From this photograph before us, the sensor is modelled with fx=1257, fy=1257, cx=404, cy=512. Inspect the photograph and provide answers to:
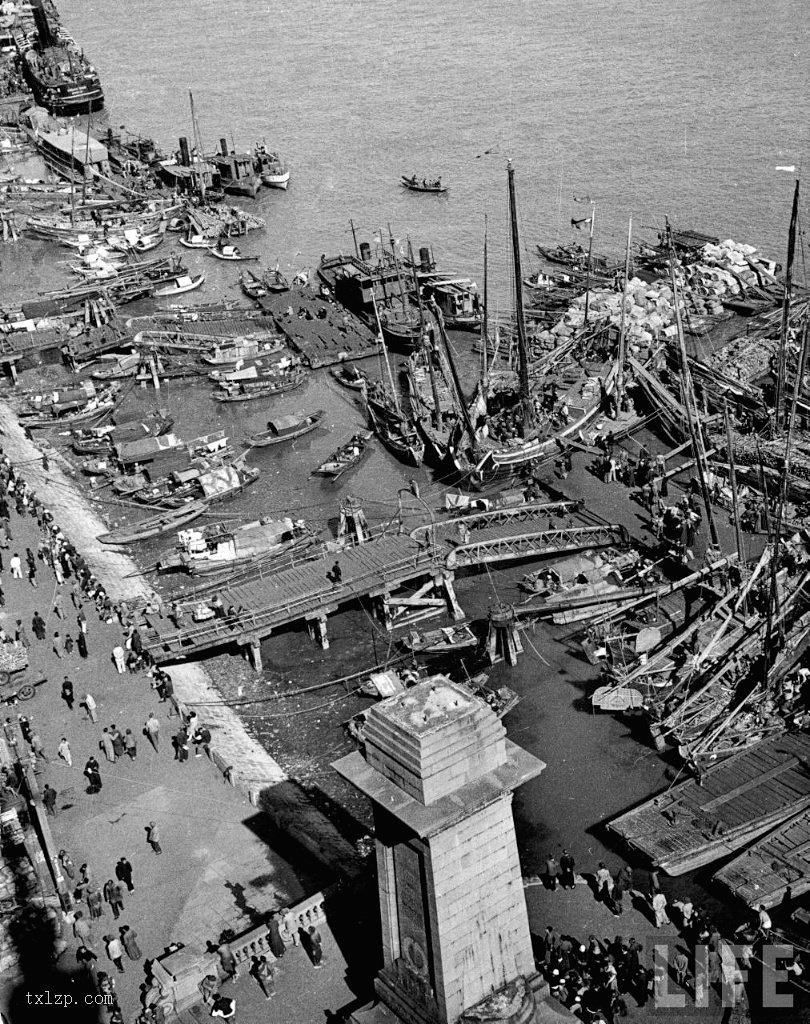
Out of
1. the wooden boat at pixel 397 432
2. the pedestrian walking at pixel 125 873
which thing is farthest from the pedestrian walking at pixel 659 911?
the wooden boat at pixel 397 432

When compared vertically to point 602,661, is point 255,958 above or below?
above

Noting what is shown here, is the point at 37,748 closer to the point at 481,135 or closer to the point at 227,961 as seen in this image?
the point at 227,961

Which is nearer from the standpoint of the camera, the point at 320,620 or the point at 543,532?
the point at 320,620

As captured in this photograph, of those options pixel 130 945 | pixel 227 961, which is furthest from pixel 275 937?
pixel 130 945

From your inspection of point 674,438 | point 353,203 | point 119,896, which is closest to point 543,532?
point 674,438

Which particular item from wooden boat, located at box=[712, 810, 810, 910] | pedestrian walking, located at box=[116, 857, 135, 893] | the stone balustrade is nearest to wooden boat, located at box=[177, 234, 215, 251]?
pedestrian walking, located at box=[116, 857, 135, 893]

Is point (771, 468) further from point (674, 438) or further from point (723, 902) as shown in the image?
point (723, 902)
